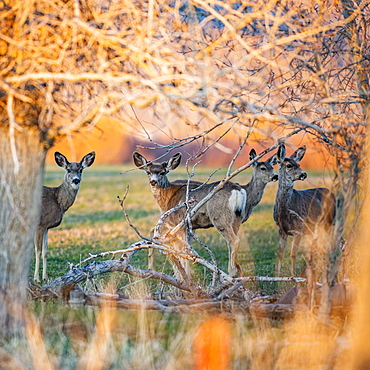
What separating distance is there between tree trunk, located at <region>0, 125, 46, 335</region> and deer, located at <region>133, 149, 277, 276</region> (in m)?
4.49

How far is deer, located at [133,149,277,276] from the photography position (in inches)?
406

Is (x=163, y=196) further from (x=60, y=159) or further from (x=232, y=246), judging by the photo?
(x=60, y=159)

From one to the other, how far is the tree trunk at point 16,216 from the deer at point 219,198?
4494 mm

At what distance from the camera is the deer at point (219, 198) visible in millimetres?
10312

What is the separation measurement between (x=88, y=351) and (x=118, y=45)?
102 inches

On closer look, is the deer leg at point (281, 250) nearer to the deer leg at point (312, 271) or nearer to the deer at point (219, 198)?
the deer at point (219, 198)

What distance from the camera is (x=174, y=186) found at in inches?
438

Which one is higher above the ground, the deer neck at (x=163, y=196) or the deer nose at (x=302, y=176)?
the deer nose at (x=302, y=176)

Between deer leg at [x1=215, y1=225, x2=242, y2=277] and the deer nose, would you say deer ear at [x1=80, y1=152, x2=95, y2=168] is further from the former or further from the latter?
the deer nose

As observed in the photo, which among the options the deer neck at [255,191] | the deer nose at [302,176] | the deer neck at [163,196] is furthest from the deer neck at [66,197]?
the deer nose at [302,176]

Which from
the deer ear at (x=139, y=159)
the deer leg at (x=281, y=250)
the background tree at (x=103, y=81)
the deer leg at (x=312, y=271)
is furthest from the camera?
the deer ear at (x=139, y=159)

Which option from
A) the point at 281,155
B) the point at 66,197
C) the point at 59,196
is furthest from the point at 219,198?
the point at 59,196

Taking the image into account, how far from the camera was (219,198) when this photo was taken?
10398 mm

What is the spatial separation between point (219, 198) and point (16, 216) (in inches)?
215
